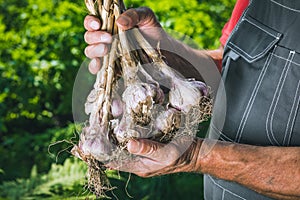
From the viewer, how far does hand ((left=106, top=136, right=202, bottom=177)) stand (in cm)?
115

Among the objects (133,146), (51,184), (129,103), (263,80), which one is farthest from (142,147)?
(51,184)

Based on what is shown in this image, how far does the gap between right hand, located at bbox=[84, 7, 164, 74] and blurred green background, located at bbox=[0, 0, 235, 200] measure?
1.49 metres

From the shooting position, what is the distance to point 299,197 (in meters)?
1.21

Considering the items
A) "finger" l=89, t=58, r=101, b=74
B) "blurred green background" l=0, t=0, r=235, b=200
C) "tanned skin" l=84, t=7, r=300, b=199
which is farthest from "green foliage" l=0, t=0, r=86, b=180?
"tanned skin" l=84, t=7, r=300, b=199

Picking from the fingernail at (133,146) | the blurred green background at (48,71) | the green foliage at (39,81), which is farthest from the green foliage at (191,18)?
the fingernail at (133,146)

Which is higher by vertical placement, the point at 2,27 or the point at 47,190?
the point at 2,27

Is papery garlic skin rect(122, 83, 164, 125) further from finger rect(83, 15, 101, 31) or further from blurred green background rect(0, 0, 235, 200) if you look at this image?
blurred green background rect(0, 0, 235, 200)

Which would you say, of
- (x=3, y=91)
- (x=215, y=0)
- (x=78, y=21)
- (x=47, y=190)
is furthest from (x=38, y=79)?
(x=215, y=0)

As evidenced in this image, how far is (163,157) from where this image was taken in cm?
118

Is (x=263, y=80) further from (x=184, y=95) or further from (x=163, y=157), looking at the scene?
(x=163, y=157)

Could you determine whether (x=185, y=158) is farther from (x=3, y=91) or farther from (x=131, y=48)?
(x=3, y=91)

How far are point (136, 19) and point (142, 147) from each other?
1.06ft

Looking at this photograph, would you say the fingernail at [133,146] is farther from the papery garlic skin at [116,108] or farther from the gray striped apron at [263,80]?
the gray striped apron at [263,80]

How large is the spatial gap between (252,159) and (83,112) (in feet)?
1.39
